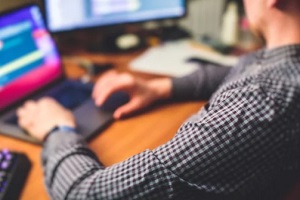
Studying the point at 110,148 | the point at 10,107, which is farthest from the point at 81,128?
the point at 10,107

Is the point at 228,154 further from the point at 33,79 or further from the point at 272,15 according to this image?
the point at 33,79

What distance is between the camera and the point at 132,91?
40.6 inches

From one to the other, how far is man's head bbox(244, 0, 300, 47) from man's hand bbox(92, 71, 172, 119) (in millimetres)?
334

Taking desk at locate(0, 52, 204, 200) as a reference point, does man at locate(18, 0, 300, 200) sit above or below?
above

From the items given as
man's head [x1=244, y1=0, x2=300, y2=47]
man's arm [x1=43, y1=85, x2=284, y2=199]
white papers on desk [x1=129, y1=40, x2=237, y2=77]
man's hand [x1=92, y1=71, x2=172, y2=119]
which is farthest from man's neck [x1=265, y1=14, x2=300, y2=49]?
white papers on desk [x1=129, y1=40, x2=237, y2=77]

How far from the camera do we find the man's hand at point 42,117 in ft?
2.91

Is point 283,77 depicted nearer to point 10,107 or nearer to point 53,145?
point 53,145

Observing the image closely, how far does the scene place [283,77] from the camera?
2.29ft

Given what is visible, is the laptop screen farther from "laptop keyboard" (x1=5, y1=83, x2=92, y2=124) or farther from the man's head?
the man's head

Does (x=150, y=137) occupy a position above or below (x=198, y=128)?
below

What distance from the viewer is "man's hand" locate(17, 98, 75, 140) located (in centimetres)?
89

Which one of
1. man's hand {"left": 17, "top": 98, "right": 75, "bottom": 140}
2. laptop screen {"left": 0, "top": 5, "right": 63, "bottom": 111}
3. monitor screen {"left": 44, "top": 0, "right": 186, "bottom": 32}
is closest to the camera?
man's hand {"left": 17, "top": 98, "right": 75, "bottom": 140}

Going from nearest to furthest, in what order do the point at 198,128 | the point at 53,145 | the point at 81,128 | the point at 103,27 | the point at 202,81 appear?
the point at 198,128 < the point at 53,145 < the point at 81,128 < the point at 202,81 < the point at 103,27

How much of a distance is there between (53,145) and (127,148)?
0.56 ft
